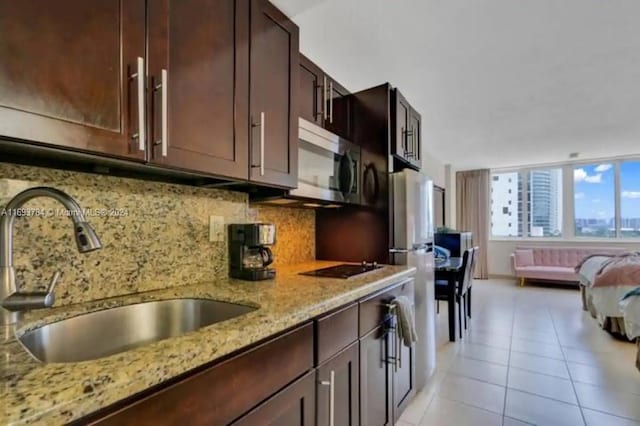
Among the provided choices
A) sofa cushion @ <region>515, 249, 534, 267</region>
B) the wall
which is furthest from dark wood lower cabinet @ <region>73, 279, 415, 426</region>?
the wall

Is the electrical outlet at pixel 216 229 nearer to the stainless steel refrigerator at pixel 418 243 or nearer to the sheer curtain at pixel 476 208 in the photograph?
the stainless steel refrigerator at pixel 418 243

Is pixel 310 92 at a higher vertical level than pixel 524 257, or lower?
higher

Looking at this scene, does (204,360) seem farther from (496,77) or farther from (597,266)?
(597,266)

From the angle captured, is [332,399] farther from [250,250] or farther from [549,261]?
[549,261]

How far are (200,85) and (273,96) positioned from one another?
41cm

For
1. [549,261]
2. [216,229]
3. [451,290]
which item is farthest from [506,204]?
[216,229]

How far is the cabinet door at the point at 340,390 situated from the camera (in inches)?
45.6

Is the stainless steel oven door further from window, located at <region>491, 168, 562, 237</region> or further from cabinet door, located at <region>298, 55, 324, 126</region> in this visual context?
window, located at <region>491, 168, 562, 237</region>

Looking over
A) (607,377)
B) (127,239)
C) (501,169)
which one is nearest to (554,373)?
(607,377)

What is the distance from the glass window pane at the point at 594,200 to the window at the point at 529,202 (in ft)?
1.02

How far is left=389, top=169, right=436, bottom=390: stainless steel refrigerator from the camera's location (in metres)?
2.14

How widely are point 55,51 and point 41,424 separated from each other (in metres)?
0.80

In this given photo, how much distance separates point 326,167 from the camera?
6.64ft

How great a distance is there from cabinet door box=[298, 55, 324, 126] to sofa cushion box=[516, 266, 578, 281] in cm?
615
